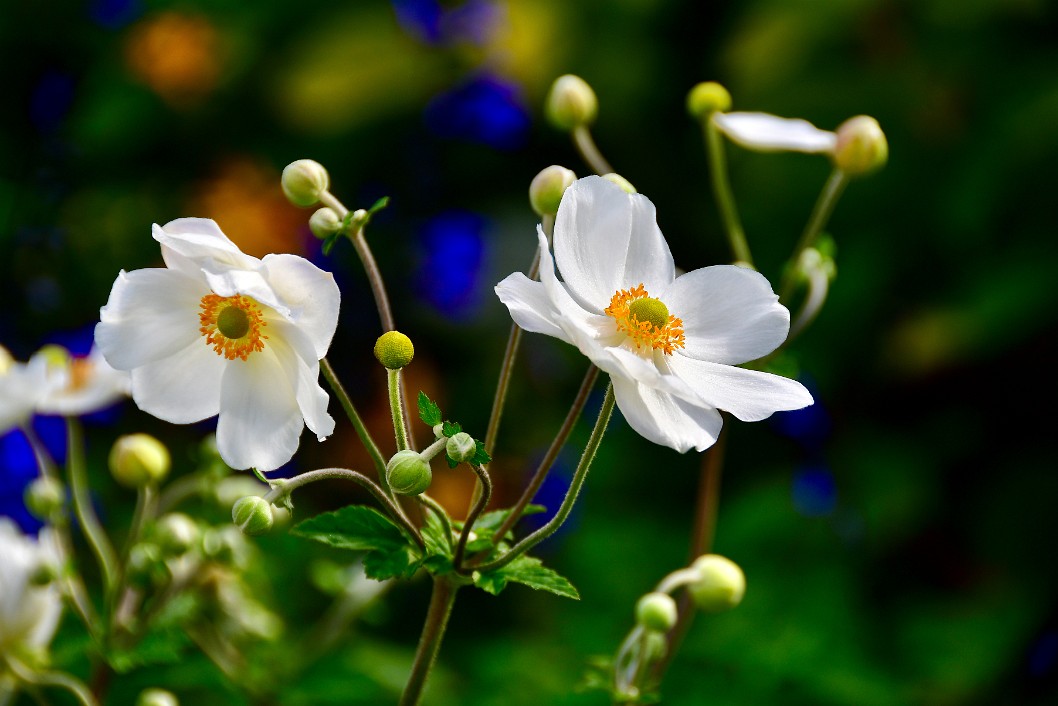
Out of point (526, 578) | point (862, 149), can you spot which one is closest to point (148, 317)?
point (526, 578)

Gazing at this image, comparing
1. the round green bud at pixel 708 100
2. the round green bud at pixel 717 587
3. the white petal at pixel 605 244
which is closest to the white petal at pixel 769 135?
the round green bud at pixel 708 100

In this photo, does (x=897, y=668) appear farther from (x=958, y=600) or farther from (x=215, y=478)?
(x=215, y=478)

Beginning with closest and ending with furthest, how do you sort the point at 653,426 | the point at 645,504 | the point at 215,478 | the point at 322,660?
the point at 653,426 < the point at 215,478 < the point at 322,660 < the point at 645,504

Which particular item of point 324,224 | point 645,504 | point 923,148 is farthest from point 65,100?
point 324,224

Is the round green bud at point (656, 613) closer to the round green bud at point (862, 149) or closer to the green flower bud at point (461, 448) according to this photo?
the green flower bud at point (461, 448)

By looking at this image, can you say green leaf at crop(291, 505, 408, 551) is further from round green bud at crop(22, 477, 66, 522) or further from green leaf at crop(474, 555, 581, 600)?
round green bud at crop(22, 477, 66, 522)

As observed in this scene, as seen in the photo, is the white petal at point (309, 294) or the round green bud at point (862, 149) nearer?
the white petal at point (309, 294)
